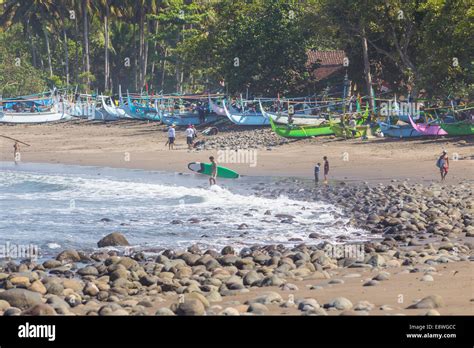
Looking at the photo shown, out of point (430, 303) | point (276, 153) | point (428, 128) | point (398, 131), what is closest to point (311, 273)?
point (430, 303)

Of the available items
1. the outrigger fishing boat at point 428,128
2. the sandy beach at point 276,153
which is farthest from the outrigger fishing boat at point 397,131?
the sandy beach at point 276,153

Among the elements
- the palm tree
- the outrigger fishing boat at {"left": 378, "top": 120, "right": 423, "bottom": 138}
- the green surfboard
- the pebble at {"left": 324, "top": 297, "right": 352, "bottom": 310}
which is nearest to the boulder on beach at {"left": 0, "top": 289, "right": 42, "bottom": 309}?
the pebble at {"left": 324, "top": 297, "right": 352, "bottom": 310}

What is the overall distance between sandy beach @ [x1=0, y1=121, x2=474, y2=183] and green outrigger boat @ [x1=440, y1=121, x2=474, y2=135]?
0.26 m

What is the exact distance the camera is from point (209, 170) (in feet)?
104

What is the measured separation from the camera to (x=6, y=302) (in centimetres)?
1165

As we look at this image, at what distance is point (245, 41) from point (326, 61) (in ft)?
29.7

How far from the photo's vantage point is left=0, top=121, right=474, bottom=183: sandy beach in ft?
99.5

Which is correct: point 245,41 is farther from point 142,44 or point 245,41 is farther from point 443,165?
point 443,165

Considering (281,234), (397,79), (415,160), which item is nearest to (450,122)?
(415,160)

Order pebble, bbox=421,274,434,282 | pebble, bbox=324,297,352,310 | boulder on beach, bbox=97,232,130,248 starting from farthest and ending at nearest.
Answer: boulder on beach, bbox=97,232,130,248
pebble, bbox=421,274,434,282
pebble, bbox=324,297,352,310

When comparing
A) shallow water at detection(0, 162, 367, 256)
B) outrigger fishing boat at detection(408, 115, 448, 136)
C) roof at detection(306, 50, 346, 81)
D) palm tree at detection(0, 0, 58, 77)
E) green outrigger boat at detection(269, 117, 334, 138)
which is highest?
palm tree at detection(0, 0, 58, 77)

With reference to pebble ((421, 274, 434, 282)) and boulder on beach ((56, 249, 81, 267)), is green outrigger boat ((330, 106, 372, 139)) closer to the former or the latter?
boulder on beach ((56, 249, 81, 267))

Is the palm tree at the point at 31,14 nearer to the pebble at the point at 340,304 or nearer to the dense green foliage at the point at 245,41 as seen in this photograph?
the dense green foliage at the point at 245,41
